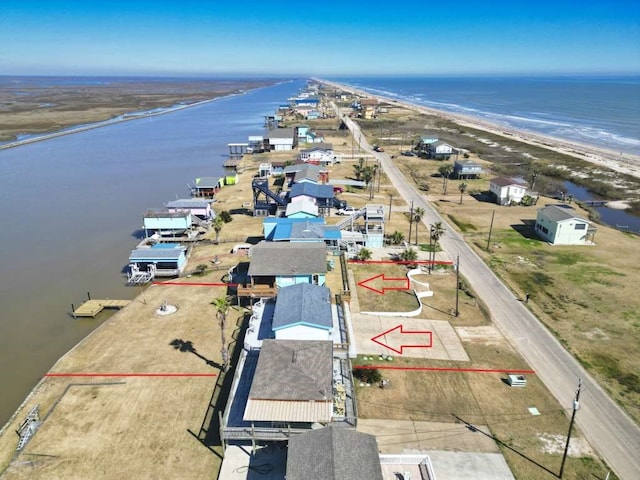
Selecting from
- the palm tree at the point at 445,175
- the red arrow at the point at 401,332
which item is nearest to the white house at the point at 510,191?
the palm tree at the point at 445,175

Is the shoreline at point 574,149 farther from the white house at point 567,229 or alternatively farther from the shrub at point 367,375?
the shrub at point 367,375

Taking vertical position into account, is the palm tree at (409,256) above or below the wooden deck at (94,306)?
above

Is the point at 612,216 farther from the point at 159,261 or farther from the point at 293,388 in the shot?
the point at 159,261

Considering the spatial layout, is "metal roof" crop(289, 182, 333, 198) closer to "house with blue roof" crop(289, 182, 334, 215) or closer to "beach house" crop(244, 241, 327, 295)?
"house with blue roof" crop(289, 182, 334, 215)

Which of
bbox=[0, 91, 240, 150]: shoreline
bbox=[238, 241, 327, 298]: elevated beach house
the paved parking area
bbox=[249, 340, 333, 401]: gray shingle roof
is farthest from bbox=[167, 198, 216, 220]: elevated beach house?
bbox=[0, 91, 240, 150]: shoreline

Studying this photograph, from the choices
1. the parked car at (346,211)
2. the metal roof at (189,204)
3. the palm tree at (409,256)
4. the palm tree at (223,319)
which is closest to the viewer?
the palm tree at (223,319)

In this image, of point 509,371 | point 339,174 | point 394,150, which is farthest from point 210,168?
point 509,371
